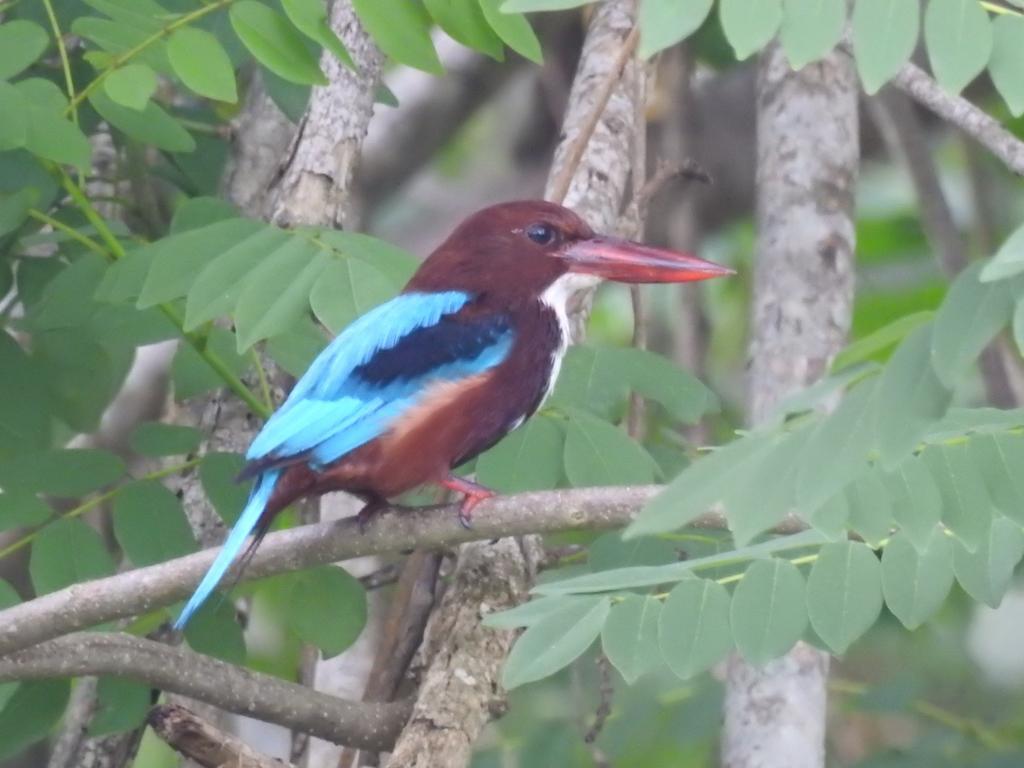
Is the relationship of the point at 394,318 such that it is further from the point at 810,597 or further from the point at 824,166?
the point at 824,166

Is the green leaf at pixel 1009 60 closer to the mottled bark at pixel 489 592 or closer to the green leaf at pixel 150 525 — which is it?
the mottled bark at pixel 489 592

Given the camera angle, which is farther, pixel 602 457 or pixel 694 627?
pixel 602 457

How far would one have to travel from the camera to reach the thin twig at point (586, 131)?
11.5 feet

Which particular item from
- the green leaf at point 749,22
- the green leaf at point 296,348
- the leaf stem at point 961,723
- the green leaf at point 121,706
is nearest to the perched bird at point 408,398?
the green leaf at point 296,348

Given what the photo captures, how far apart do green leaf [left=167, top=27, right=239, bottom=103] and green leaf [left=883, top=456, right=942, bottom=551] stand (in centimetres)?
119

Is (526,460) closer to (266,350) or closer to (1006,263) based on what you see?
(266,350)

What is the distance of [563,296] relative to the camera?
3281 millimetres

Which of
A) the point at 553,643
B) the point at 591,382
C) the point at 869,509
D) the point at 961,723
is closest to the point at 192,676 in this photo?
the point at 553,643

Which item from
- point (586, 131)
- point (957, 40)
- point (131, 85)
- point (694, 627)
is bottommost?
point (694, 627)

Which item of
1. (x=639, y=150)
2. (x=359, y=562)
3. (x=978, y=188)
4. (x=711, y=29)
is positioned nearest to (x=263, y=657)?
(x=359, y=562)

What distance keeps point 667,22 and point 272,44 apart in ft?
4.31

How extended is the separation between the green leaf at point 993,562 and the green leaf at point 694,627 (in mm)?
313

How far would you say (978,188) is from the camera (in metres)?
5.16

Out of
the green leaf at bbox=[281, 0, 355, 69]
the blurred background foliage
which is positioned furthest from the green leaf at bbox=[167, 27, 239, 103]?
the green leaf at bbox=[281, 0, 355, 69]
